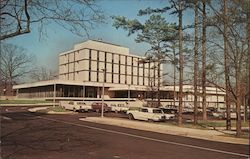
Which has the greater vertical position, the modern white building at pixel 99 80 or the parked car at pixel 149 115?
the modern white building at pixel 99 80

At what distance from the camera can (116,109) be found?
169 feet

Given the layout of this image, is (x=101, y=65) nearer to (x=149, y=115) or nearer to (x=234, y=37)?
(x=149, y=115)

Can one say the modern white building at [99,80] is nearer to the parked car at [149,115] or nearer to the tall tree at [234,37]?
the parked car at [149,115]

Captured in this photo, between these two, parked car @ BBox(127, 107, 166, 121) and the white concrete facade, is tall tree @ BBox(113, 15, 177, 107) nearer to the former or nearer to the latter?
parked car @ BBox(127, 107, 166, 121)

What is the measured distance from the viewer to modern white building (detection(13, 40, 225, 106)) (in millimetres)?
80881

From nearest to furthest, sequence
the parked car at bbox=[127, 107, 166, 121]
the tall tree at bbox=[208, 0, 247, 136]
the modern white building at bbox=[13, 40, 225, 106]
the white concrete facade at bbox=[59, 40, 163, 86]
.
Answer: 1. the tall tree at bbox=[208, 0, 247, 136]
2. the parked car at bbox=[127, 107, 166, 121]
3. the modern white building at bbox=[13, 40, 225, 106]
4. the white concrete facade at bbox=[59, 40, 163, 86]

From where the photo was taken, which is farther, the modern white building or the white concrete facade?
the white concrete facade

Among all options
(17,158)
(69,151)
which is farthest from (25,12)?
(69,151)

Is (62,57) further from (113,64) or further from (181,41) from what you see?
(181,41)

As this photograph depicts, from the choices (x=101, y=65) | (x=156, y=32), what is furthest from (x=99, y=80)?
(x=156, y=32)

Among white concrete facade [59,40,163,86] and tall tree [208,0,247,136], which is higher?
white concrete facade [59,40,163,86]

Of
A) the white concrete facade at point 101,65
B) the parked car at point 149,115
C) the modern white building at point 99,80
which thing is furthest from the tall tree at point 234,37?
the white concrete facade at point 101,65

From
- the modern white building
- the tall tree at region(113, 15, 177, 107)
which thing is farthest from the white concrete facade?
the tall tree at region(113, 15, 177, 107)

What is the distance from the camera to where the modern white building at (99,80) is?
265ft
